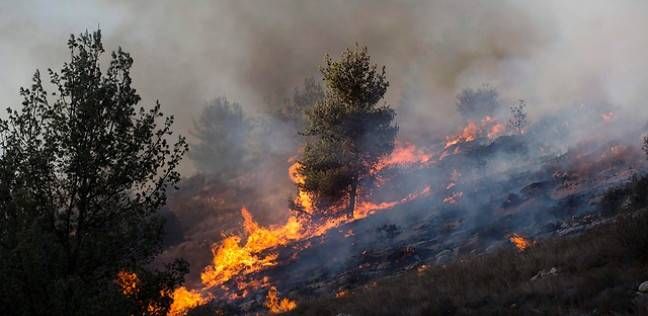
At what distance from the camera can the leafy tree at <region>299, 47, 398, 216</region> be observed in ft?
114

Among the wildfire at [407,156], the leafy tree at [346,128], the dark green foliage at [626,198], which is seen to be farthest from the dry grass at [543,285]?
the wildfire at [407,156]

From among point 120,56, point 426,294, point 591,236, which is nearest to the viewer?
point 120,56

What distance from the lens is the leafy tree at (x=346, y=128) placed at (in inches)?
1372

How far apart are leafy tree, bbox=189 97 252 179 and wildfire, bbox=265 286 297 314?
5959 cm

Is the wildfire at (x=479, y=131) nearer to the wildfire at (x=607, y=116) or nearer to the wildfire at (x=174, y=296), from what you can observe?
the wildfire at (x=607, y=116)

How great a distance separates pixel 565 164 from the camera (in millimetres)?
35000

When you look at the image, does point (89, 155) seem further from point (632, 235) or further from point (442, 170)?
point (442, 170)

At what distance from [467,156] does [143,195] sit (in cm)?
3881

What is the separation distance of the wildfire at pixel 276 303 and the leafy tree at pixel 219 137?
59.6m

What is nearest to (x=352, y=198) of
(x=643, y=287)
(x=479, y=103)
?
(x=643, y=287)

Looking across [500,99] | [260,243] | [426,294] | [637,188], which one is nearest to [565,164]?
[637,188]

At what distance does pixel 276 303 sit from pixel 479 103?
51.3m

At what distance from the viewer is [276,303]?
73.3 ft

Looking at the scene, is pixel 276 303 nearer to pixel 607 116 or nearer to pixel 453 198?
pixel 453 198
